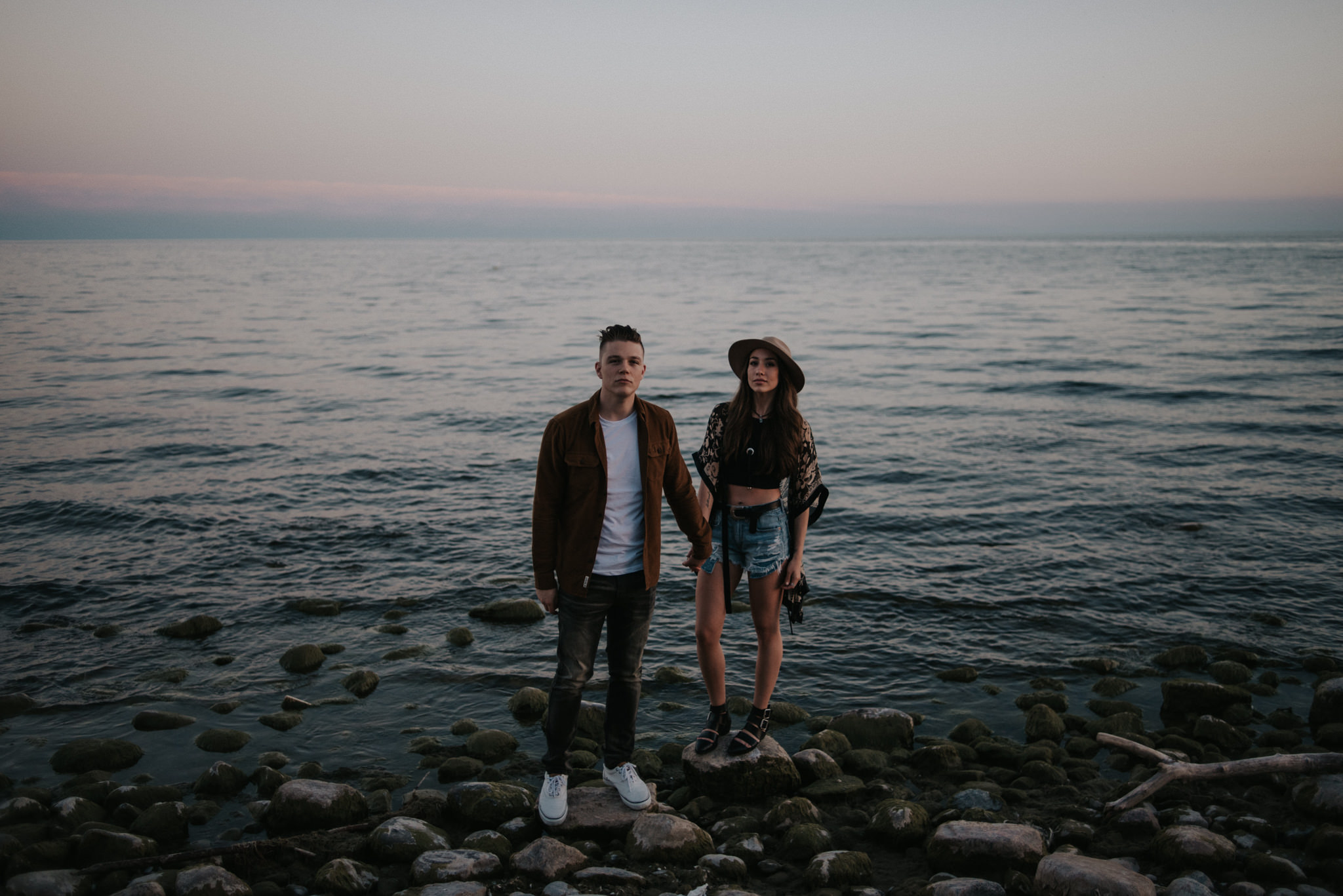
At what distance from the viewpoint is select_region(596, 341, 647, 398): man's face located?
4770 mm

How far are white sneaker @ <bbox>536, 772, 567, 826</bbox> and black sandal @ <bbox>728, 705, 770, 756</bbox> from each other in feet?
3.70

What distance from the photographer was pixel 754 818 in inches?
208

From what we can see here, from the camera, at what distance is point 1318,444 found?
640 inches

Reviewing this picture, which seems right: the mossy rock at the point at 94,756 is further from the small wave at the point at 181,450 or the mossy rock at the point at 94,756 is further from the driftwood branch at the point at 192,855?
the small wave at the point at 181,450

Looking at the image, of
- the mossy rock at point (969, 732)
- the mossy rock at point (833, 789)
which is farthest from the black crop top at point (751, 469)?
the mossy rock at point (969, 732)

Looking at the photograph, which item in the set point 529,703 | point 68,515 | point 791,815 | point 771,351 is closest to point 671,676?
point 529,703

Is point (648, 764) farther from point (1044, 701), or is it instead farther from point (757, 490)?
point (1044, 701)

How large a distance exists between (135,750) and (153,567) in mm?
4937

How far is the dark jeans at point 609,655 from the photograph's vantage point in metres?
5.02

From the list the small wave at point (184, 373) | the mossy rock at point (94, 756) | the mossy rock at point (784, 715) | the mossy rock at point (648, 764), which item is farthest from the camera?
the small wave at point (184, 373)

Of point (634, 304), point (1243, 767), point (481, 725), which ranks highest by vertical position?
point (634, 304)

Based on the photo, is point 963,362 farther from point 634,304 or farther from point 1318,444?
point 634,304

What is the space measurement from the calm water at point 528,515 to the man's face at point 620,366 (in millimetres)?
3340

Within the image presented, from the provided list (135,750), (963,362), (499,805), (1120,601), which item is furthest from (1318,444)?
(135,750)
